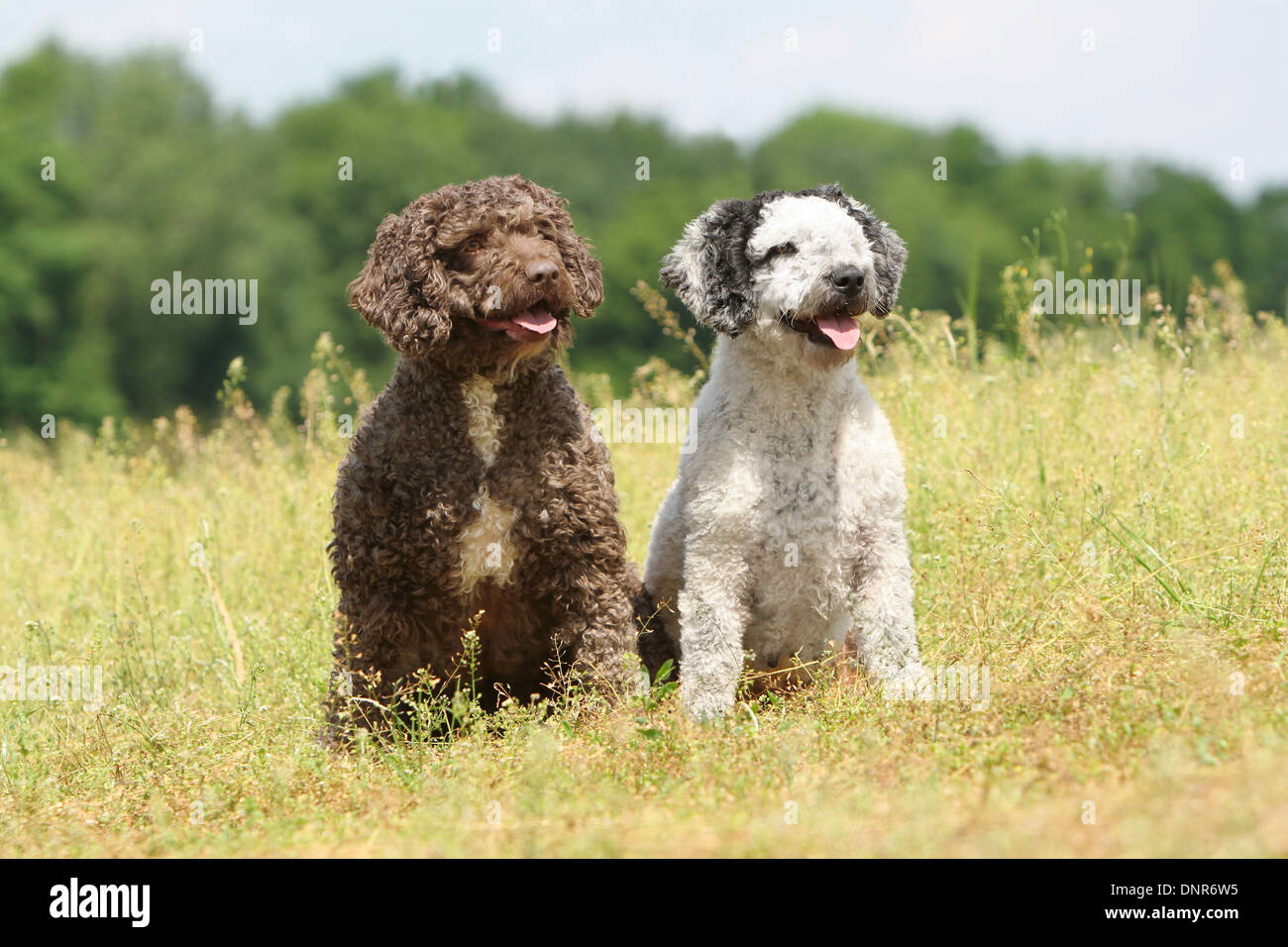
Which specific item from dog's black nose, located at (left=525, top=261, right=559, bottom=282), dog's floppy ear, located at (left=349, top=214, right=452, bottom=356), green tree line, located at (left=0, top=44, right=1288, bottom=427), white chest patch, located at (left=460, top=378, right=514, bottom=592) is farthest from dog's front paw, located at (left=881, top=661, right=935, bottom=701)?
green tree line, located at (left=0, top=44, right=1288, bottom=427)

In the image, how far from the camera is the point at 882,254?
501cm

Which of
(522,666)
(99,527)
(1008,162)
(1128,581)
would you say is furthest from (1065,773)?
(1008,162)

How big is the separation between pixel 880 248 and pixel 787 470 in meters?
0.98

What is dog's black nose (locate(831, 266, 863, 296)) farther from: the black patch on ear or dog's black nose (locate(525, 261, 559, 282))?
dog's black nose (locate(525, 261, 559, 282))

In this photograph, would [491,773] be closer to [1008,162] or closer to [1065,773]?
[1065,773]

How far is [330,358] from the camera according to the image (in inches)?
294

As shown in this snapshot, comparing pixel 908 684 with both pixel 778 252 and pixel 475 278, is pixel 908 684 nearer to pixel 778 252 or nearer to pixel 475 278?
pixel 778 252

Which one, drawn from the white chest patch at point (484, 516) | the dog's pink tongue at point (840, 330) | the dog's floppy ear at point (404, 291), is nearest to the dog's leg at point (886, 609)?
the dog's pink tongue at point (840, 330)

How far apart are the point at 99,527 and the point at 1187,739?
21.3ft

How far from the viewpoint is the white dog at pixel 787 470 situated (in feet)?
15.6

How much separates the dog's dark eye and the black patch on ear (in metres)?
0.27

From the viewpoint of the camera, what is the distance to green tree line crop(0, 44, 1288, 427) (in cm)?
3528

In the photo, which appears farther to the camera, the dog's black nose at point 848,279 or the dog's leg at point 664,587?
the dog's leg at point 664,587

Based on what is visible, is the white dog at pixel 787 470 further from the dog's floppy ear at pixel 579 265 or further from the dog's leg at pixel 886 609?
the dog's floppy ear at pixel 579 265
